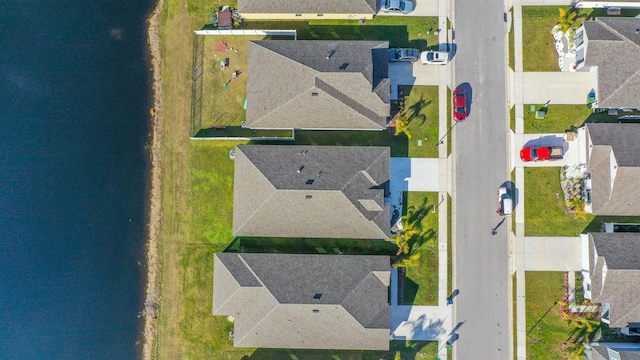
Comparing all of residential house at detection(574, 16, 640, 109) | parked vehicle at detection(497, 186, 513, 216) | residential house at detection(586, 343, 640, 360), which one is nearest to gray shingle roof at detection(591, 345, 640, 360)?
residential house at detection(586, 343, 640, 360)

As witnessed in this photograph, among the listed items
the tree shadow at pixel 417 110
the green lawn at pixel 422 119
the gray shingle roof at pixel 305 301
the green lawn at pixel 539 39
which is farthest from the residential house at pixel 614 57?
the gray shingle roof at pixel 305 301

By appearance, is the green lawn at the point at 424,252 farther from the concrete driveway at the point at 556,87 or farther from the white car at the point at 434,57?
the concrete driveway at the point at 556,87

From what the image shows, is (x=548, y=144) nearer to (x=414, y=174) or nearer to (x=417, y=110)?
(x=417, y=110)

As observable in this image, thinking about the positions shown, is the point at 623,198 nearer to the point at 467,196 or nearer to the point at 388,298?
the point at 467,196

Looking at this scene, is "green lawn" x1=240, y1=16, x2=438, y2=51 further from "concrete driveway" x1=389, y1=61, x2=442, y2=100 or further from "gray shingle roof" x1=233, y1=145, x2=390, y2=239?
"gray shingle roof" x1=233, y1=145, x2=390, y2=239

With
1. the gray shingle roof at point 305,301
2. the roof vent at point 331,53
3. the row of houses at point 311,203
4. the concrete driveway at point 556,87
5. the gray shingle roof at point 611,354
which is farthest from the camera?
the concrete driveway at point 556,87

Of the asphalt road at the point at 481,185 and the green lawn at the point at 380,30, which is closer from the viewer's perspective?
the asphalt road at the point at 481,185
